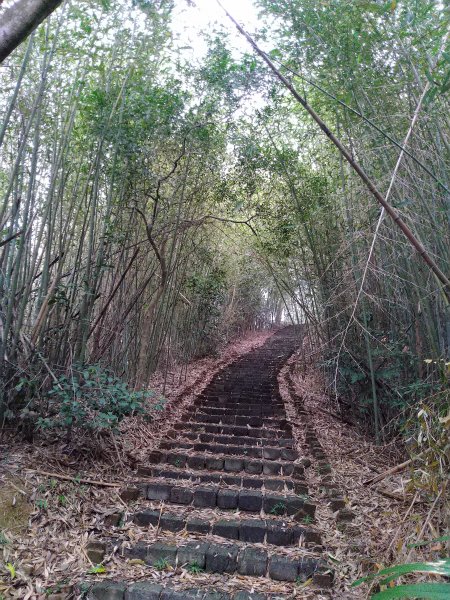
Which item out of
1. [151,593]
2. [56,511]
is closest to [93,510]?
[56,511]

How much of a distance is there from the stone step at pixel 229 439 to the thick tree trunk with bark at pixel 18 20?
12.2 ft

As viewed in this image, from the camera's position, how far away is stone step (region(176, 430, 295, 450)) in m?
4.54

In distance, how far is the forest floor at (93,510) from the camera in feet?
7.56

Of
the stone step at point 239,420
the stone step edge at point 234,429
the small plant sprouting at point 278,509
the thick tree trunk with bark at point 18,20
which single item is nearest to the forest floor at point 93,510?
the small plant sprouting at point 278,509

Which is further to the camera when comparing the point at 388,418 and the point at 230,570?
the point at 388,418

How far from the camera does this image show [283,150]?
19.1 ft

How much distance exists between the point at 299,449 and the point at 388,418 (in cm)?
95

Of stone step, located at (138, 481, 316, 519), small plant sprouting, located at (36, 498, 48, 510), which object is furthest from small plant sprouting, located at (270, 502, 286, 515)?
small plant sprouting, located at (36, 498, 48, 510)

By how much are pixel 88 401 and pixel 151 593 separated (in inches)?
51.6

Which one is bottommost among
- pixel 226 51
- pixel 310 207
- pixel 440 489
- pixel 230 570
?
pixel 230 570

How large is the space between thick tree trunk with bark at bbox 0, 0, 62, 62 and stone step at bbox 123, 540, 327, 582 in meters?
2.42

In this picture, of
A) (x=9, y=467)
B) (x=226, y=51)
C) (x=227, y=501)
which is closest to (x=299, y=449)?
(x=227, y=501)

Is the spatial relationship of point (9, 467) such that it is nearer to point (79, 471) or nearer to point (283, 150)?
point (79, 471)

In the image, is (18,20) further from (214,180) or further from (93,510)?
(214,180)
